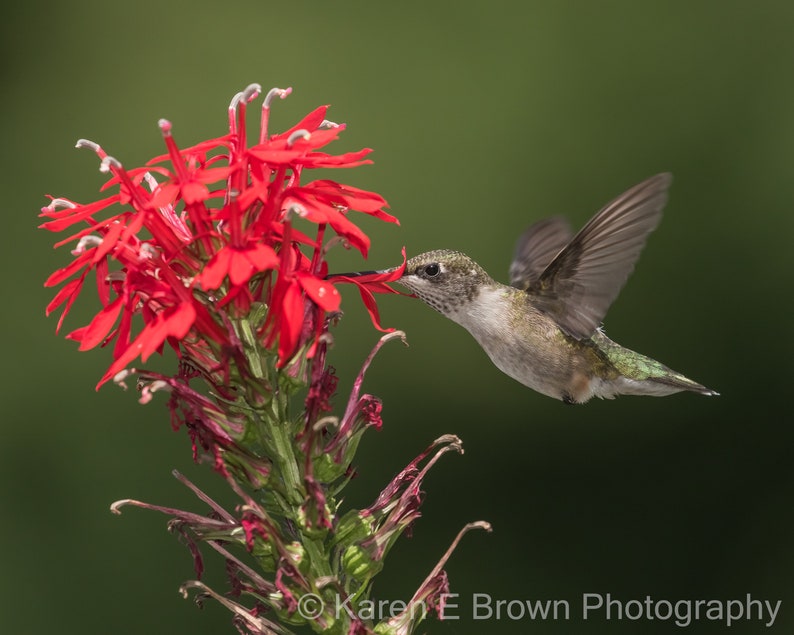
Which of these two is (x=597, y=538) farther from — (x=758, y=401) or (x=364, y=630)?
(x=364, y=630)

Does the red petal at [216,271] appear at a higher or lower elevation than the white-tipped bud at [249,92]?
lower

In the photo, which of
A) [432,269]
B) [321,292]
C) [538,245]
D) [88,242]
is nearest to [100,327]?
[88,242]

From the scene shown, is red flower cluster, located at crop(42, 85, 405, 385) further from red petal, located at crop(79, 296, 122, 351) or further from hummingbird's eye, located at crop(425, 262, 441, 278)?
hummingbird's eye, located at crop(425, 262, 441, 278)

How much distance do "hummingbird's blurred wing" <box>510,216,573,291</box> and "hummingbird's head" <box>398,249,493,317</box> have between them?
40 centimetres

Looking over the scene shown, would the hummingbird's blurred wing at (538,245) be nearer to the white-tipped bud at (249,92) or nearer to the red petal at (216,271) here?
the white-tipped bud at (249,92)

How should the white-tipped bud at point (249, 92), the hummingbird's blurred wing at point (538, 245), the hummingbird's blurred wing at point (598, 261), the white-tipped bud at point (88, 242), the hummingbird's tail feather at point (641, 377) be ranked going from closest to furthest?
1. the white-tipped bud at point (88, 242)
2. the white-tipped bud at point (249, 92)
3. the hummingbird's blurred wing at point (598, 261)
4. the hummingbird's tail feather at point (641, 377)
5. the hummingbird's blurred wing at point (538, 245)

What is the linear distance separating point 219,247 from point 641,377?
1.58 meters

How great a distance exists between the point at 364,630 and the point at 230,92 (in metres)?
3.30

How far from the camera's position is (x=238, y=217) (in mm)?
1684

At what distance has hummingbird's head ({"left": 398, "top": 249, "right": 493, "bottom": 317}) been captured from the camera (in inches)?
105

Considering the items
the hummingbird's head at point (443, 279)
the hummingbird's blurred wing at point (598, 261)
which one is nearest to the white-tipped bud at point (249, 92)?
the hummingbird's head at point (443, 279)

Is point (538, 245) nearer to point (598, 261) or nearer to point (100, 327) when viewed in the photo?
point (598, 261)

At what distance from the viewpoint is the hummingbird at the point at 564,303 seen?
2.54 metres

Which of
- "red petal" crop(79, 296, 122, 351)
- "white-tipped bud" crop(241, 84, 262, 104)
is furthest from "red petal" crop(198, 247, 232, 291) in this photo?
"white-tipped bud" crop(241, 84, 262, 104)
